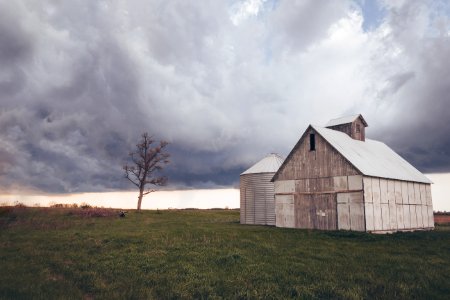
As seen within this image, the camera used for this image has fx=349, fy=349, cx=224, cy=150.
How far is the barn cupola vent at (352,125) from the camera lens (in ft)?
123

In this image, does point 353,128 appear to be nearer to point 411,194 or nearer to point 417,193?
point 411,194

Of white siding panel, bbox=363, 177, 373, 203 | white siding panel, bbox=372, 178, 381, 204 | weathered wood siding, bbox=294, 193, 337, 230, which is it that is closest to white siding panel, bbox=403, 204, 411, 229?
white siding panel, bbox=372, 178, 381, 204

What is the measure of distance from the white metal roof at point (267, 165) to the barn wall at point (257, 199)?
0.54 metres

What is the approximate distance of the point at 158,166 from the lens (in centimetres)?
5584

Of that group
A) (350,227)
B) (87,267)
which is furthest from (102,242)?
(350,227)

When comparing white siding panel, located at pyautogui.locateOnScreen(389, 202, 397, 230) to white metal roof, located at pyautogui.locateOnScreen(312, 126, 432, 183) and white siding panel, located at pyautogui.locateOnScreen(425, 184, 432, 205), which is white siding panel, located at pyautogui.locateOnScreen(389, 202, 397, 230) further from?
white siding panel, located at pyautogui.locateOnScreen(425, 184, 432, 205)

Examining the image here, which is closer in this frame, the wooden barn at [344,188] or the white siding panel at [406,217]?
the wooden barn at [344,188]

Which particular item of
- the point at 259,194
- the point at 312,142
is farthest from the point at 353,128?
the point at 259,194

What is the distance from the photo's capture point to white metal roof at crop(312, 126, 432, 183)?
3002 centimetres

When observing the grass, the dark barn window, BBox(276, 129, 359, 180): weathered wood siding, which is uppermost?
the dark barn window

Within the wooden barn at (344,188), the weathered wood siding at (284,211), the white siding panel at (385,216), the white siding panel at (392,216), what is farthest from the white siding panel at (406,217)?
the weathered wood siding at (284,211)

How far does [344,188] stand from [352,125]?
10784mm

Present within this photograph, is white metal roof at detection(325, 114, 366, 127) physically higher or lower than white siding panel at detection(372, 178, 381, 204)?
higher

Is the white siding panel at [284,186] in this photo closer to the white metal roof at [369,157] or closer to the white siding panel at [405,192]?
→ the white metal roof at [369,157]
